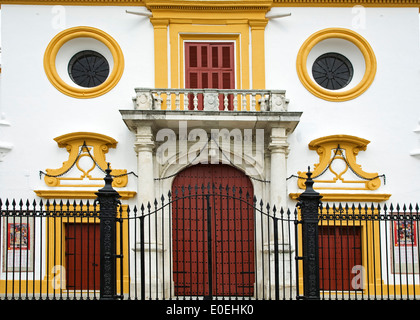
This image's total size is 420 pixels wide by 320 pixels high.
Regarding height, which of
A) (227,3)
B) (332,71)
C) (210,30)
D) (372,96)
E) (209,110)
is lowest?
(209,110)

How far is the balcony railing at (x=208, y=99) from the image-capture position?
47.5ft

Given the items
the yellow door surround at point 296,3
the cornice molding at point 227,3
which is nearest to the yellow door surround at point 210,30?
the cornice molding at point 227,3

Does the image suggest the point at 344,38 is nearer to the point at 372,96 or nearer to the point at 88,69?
the point at 372,96

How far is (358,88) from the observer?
51.4 ft

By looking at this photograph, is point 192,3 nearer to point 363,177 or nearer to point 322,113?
point 322,113

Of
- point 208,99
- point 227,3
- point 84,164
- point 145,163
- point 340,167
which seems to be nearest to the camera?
point 208,99

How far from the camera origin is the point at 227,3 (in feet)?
51.4

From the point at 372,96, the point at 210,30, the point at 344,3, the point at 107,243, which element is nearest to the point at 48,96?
the point at 210,30

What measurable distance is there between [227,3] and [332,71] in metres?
3.41

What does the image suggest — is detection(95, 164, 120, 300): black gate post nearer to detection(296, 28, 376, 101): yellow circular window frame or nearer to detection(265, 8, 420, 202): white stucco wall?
detection(265, 8, 420, 202): white stucco wall

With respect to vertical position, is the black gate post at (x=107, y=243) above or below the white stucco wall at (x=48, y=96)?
below

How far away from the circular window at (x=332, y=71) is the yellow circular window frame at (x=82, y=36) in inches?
210

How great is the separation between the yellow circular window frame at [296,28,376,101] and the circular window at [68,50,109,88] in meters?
5.25

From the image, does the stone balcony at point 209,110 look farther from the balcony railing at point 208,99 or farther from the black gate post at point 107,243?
the black gate post at point 107,243
